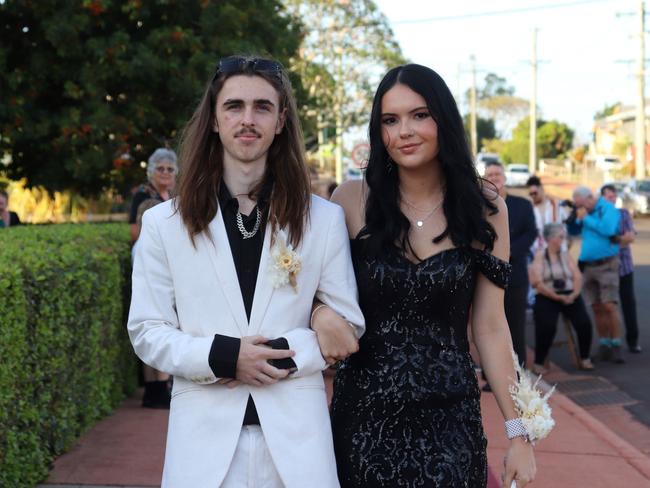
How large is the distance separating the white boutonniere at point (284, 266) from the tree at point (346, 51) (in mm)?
36840

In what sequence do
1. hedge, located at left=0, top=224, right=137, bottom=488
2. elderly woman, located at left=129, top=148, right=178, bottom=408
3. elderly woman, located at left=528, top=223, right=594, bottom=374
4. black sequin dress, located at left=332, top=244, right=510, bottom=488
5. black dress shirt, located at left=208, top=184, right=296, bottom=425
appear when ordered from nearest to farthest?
black dress shirt, located at left=208, top=184, right=296, bottom=425 < black sequin dress, located at left=332, top=244, right=510, bottom=488 < hedge, located at left=0, top=224, right=137, bottom=488 < elderly woman, located at left=129, top=148, right=178, bottom=408 < elderly woman, located at left=528, top=223, right=594, bottom=374

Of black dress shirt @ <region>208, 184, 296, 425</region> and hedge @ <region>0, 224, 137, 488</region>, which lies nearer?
black dress shirt @ <region>208, 184, 296, 425</region>

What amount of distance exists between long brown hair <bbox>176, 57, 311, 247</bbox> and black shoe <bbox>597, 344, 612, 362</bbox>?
8.79 meters

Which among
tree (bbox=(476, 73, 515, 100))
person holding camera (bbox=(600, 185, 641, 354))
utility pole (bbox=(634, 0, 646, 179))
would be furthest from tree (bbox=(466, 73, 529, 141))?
person holding camera (bbox=(600, 185, 641, 354))

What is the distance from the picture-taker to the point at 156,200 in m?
8.00

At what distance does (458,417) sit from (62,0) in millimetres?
14336

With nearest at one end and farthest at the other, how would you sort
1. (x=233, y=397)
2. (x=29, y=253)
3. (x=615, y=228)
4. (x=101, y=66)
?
1. (x=233, y=397)
2. (x=29, y=253)
3. (x=615, y=228)
4. (x=101, y=66)

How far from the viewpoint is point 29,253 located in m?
5.55

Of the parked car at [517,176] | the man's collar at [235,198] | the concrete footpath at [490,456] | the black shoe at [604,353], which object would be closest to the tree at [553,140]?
the parked car at [517,176]

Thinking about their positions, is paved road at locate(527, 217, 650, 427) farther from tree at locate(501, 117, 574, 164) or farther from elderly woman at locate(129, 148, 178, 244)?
tree at locate(501, 117, 574, 164)

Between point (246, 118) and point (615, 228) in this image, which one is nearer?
point (246, 118)

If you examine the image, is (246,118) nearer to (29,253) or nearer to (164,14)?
(29,253)

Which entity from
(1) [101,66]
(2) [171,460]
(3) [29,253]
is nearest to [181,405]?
(2) [171,460]

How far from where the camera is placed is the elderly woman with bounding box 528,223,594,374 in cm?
1063
